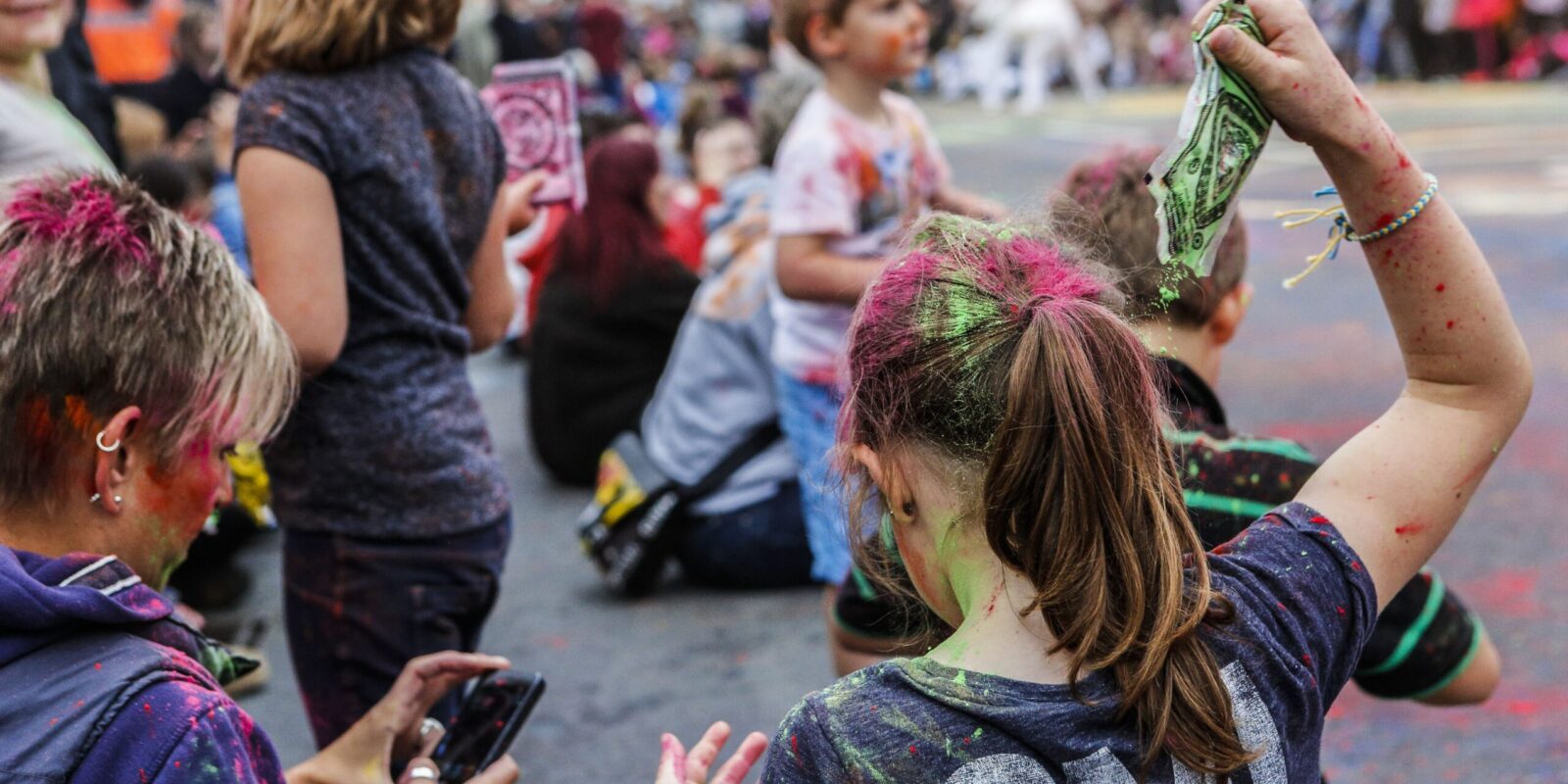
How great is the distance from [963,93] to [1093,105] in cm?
481

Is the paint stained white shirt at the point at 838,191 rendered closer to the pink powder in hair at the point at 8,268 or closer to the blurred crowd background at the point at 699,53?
the blurred crowd background at the point at 699,53

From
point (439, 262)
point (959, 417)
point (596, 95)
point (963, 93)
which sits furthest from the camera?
point (963, 93)

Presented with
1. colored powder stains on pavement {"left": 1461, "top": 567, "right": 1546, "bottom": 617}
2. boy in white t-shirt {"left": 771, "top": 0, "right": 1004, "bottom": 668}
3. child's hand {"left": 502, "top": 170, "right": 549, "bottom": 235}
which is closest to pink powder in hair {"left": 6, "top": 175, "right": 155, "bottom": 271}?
child's hand {"left": 502, "top": 170, "right": 549, "bottom": 235}

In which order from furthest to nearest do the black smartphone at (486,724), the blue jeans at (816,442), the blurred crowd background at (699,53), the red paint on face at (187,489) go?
the blurred crowd background at (699,53) < the blue jeans at (816,442) < the black smartphone at (486,724) < the red paint on face at (187,489)

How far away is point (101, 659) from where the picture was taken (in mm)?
1350

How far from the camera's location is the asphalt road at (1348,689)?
3475 millimetres

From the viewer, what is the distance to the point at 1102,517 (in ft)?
4.05

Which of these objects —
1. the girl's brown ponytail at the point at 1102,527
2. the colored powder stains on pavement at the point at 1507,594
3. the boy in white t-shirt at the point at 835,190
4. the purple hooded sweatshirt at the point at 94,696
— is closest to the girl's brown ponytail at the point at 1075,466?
the girl's brown ponytail at the point at 1102,527

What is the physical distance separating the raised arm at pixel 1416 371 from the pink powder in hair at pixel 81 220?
3.72 feet

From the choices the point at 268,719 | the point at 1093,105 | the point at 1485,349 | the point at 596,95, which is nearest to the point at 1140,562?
the point at 1485,349

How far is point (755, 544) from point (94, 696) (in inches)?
131

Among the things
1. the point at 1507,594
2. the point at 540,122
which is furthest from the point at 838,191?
the point at 1507,594

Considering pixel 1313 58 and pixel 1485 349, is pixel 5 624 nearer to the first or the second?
pixel 1313 58

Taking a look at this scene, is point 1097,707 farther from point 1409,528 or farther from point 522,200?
point 522,200
